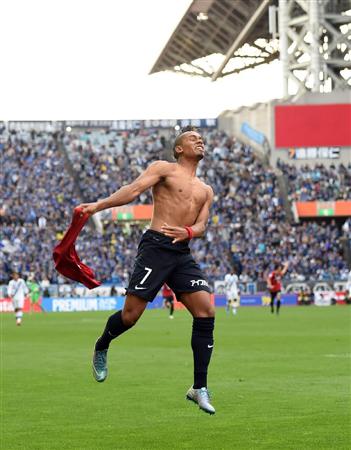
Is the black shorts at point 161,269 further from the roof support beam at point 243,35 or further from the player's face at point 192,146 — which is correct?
the roof support beam at point 243,35

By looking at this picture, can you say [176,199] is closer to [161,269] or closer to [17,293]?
[161,269]

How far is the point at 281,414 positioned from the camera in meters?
16.2

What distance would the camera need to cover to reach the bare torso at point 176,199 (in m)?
12.0

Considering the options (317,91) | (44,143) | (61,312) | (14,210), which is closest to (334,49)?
(317,91)

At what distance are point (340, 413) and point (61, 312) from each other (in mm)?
46855

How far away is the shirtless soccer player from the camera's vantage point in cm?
1205

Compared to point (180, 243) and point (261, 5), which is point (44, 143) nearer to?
point (261, 5)

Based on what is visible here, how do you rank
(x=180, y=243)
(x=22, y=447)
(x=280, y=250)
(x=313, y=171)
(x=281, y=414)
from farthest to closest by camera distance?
(x=313, y=171)
(x=280, y=250)
(x=281, y=414)
(x=22, y=447)
(x=180, y=243)

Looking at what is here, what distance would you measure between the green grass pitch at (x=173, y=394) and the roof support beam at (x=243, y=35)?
177 ft

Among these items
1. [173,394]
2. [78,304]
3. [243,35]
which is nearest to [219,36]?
[243,35]

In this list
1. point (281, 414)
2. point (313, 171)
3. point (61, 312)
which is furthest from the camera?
point (313, 171)

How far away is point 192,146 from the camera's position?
477 inches

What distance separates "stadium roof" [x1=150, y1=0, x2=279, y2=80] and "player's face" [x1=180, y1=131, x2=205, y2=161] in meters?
75.7

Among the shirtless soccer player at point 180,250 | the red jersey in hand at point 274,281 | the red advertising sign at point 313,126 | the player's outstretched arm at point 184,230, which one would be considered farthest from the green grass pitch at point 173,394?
the red advertising sign at point 313,126
